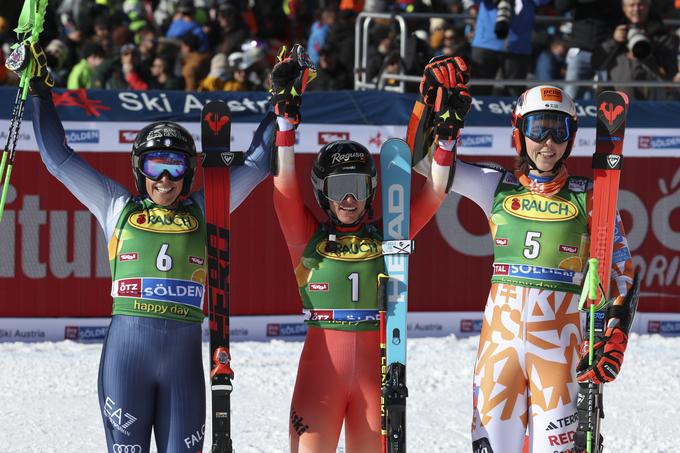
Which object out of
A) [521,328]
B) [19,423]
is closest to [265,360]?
[19,423]

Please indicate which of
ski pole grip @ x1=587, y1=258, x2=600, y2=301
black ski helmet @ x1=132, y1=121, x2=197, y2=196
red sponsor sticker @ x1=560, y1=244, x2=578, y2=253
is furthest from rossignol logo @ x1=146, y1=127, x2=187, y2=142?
ski pole grip @ x1=587, y1=258, x2=600, y2=301

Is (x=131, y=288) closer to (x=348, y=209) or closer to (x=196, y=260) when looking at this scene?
(x=196, y=260)

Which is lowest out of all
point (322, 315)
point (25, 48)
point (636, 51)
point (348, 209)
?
point (322, 315)

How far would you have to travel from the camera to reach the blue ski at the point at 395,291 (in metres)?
5.91

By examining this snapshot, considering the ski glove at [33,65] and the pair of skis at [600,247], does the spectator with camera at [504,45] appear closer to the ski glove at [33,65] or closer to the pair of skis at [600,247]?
the pair of skis at [600,247]

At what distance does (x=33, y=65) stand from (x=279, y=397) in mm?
3953

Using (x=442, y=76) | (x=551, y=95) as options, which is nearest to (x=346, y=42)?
(x=551, y=95)

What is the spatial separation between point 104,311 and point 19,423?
220cm

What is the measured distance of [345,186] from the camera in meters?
6.14

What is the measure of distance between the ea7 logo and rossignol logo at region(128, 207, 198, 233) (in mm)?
972

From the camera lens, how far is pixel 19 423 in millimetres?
8531

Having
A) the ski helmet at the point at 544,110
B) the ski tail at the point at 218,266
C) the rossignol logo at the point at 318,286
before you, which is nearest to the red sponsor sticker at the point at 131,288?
the ski tail at the point at 218,266

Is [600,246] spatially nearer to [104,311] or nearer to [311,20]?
[104,311]

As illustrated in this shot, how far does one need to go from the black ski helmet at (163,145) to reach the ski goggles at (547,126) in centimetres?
170
